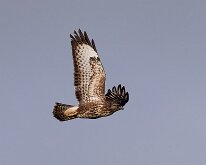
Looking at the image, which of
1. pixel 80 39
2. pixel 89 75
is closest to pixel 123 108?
pixel 89 75

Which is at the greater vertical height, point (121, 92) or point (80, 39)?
point (80, 39)

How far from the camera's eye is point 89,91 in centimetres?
1377

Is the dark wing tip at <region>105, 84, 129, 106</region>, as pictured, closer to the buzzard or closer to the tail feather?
the buzzard

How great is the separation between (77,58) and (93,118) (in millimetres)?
2035

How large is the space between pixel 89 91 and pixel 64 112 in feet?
3.10

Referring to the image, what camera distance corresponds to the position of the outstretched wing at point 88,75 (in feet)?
45.1

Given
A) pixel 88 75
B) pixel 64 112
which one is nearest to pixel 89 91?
pixel 88 75

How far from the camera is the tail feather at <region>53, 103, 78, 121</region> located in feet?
43.8

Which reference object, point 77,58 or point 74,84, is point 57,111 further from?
point 77,58

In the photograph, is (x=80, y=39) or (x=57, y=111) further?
(x=80, y=39)

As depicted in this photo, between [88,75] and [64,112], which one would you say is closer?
[64,112]

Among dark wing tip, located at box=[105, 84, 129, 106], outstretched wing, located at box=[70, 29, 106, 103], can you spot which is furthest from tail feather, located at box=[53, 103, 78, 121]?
dark wing tip, located at box=[105, 84, 129, 106]

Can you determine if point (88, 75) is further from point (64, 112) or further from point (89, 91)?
point (64, 112)

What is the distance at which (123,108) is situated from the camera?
1332 centimetres
